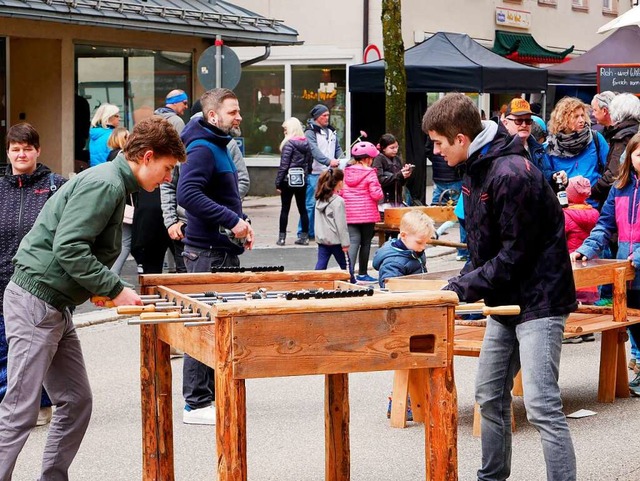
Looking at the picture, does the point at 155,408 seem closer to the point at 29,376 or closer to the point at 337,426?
the point at 29,376

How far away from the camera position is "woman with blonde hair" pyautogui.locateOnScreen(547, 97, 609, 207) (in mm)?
10820

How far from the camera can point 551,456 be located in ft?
18.4

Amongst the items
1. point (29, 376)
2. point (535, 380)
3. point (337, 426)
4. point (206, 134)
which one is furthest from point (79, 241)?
point (206, 134)

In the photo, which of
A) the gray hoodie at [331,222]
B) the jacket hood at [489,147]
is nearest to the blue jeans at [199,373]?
the jacket hood at [489,147]

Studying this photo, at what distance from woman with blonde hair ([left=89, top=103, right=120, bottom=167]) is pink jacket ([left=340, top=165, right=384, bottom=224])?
9.38 ft

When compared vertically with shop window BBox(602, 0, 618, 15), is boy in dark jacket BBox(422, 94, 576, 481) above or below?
below

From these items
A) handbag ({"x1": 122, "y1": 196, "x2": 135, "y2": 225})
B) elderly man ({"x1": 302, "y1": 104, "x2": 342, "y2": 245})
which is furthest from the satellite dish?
handbag ({"x1": 122, "y1": 196, "x2": 135, "y2": 225})

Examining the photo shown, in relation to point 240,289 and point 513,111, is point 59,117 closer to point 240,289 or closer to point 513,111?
point 513,111

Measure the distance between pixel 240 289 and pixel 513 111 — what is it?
5117 millimetres

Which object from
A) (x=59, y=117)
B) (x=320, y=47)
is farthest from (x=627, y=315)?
(x=320, y=47)

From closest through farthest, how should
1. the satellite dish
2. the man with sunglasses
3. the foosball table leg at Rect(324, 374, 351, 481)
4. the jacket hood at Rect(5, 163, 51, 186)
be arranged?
the foosball table leg at Rect(324, 374, 351, 481), the jacket hood at Rect(5, 163, 51, 186), the man with sunglasses, the satellite dish

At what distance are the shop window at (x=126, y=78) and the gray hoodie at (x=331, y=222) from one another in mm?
7599

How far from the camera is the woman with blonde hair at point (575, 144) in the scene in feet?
35.5

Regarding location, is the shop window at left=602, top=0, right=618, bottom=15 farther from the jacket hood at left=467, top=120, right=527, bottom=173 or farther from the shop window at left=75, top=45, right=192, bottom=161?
the jacket hood at left=467, top=120, right=527, bottom=173
